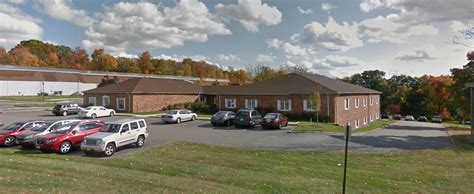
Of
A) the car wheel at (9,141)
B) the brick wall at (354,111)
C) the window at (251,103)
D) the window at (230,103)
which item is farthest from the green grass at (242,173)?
the window at (230,103)

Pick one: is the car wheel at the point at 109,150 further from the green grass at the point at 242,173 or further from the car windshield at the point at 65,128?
the car windshield at the point at 65,128

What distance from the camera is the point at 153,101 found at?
42375mm

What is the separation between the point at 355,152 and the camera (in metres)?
15.4

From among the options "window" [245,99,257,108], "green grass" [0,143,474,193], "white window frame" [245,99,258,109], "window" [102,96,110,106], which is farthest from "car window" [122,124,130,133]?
"window" [102,96,110,106]

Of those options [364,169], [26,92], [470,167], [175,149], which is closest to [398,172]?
[364,169]

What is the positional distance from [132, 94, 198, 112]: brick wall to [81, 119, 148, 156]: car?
23.9m

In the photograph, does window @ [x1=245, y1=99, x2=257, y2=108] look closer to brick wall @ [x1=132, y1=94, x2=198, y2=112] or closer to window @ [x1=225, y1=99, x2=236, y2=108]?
window @ [x1=225, y1=99, x2=236, y2=108]

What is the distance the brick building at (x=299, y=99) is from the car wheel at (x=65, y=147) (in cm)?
2266

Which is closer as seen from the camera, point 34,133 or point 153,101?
point 34,133

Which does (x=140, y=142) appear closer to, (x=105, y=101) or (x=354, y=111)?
(x=354, y=111)

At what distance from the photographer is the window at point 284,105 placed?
115 ft

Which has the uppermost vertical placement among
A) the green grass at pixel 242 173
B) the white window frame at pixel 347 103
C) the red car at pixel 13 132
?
the white window frame at pixel 347 103

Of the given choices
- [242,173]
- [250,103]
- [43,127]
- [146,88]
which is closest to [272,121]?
[250,103]

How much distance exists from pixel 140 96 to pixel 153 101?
202 cm
